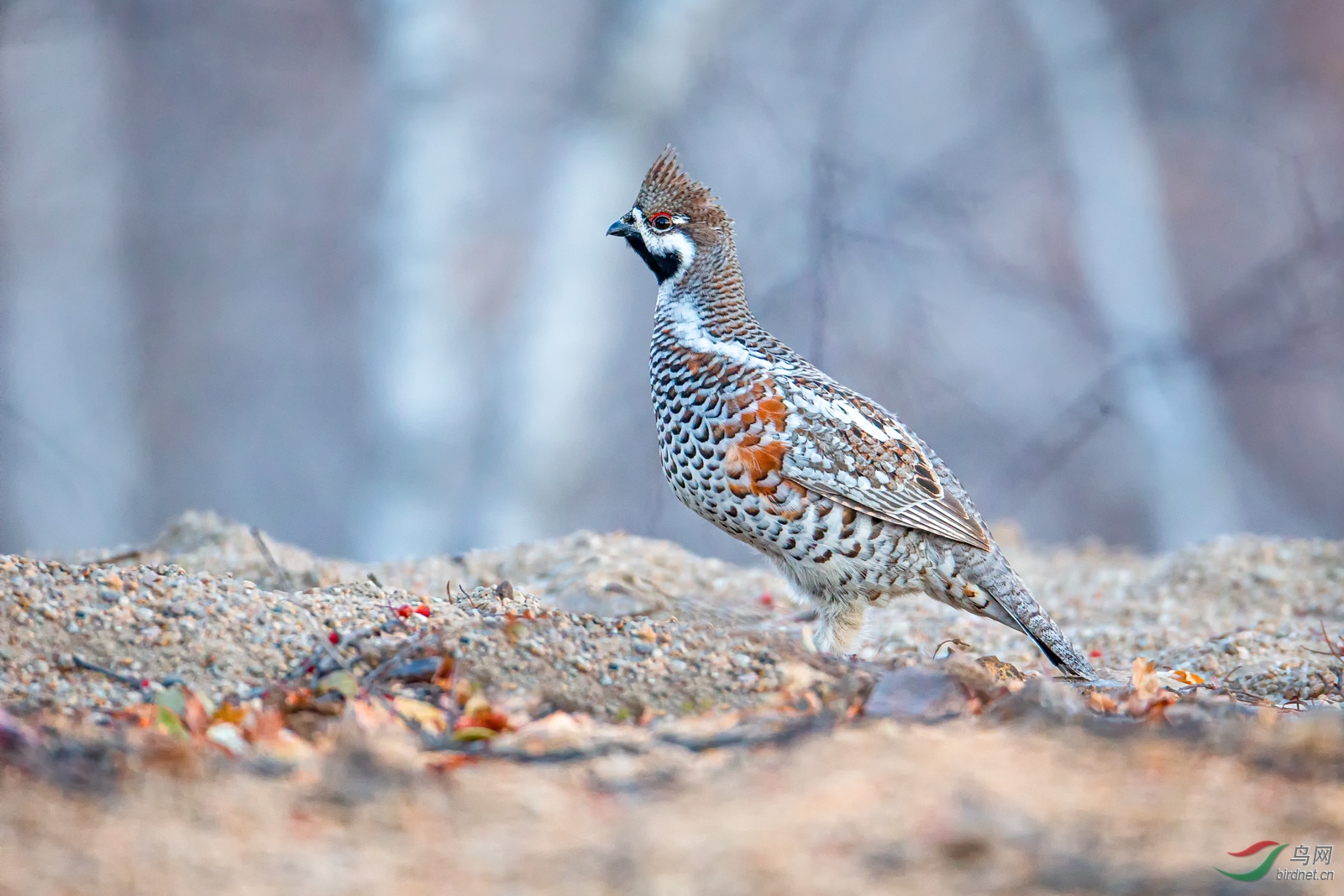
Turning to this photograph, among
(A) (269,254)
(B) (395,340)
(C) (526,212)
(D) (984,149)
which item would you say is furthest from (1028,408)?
(A) (269,254)

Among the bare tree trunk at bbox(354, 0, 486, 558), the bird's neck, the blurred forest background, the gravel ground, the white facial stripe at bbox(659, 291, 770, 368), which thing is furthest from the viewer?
the blurred forest background

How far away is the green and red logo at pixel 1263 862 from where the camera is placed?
2213mm

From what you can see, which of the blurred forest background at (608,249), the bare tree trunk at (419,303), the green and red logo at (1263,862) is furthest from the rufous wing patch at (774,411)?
the bare tree trunk at (419,303)

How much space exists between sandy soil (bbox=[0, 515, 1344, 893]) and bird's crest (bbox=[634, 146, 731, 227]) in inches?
83.9

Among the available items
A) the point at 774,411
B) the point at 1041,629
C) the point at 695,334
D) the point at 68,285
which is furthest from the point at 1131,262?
the point at 68,285

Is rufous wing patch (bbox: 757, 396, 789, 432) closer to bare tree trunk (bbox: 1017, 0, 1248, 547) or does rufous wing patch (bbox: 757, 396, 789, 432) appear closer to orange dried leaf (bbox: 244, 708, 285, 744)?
orange dried leaf (bbox: 244, 708, 285, 744)

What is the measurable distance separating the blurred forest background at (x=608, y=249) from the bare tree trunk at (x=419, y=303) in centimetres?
3

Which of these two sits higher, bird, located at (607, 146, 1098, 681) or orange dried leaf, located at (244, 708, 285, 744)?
bird, located at (607, 146, 1098, 681)

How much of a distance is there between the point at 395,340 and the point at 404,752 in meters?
7.80

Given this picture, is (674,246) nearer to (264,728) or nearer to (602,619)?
(602,619)

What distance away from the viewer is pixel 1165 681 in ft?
13.8

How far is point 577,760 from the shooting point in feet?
8.88

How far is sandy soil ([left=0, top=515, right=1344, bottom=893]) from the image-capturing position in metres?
2.20

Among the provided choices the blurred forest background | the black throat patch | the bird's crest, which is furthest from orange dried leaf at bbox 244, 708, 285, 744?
the blurred forest background
